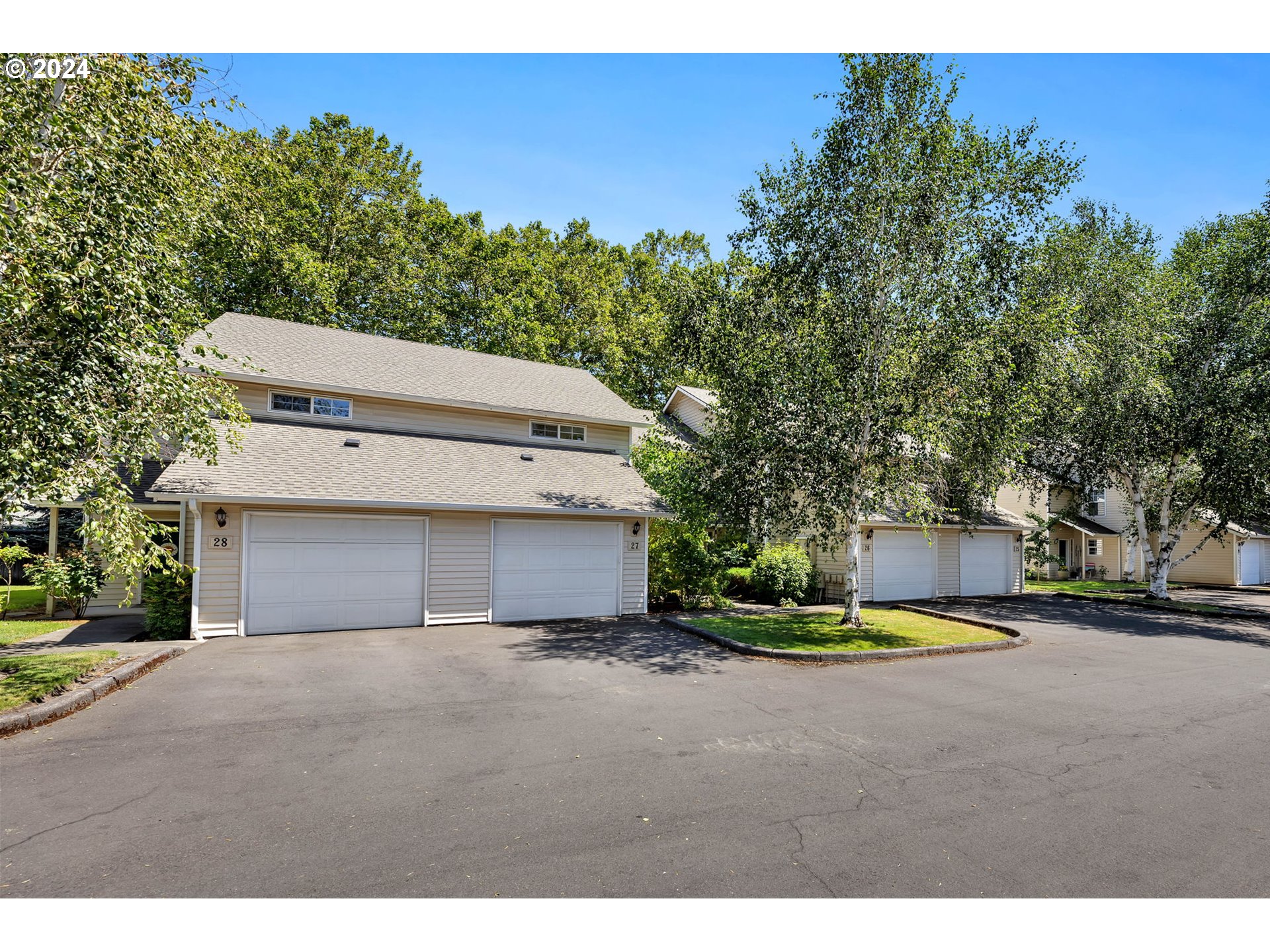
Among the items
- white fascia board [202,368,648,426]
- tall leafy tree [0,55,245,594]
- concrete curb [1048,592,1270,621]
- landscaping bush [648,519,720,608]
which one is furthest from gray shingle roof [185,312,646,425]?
concrete curb [1048,592,1270,621]

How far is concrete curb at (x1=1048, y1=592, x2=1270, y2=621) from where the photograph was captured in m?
17.5

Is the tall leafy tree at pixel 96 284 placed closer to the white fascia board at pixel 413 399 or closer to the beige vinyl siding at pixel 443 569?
the beige vinyl siding at pixel 443 569

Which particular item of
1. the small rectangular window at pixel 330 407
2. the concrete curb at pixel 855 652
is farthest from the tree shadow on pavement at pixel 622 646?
the small rectangular window at pixel 330 407

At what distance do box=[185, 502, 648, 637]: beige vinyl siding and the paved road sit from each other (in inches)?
71.1

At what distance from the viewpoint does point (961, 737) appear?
6.66 meters

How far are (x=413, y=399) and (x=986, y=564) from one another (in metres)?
19.4

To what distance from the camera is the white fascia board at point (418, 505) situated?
11.0 metres

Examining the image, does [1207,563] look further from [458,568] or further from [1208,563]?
[458,568]

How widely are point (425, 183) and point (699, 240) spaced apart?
15.8 metres

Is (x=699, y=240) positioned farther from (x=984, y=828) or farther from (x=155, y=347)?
(x=984, y=828)

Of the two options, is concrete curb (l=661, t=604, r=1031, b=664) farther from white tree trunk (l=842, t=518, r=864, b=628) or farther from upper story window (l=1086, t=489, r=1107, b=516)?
upper story window (l=1086, t=489, r=1107, b=516)

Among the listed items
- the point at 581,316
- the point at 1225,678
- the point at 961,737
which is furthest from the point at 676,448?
the point at 581,316

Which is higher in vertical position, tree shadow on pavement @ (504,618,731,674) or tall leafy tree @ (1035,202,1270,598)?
tall leafy tree @ (1035,202,1270,598)

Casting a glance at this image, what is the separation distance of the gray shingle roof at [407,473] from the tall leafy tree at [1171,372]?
13231 millimetres
